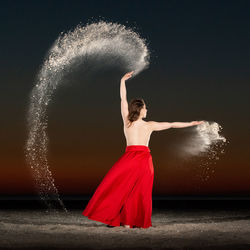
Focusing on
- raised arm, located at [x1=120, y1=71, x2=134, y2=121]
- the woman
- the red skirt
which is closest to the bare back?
the woman

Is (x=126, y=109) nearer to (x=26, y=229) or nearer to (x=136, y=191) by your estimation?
(x=136, y=191)

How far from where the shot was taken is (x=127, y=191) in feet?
36.8

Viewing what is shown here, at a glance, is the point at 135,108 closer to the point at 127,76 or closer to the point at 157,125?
the point at 157,125

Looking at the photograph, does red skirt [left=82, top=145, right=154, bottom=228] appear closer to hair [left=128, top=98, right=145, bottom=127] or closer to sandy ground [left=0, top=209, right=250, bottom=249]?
sandy ground [left=0, top=209, right=250, bottom=249]

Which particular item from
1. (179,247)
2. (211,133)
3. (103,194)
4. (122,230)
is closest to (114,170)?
(103,194)

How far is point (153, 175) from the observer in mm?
11352

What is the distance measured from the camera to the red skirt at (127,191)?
11148 mm

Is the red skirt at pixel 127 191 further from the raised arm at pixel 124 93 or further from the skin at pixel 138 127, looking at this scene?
the raised arm at pixel 124 93

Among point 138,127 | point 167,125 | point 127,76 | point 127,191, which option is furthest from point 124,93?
point 127,191

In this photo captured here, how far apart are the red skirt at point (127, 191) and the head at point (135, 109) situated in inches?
24.0

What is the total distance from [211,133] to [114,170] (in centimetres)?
221

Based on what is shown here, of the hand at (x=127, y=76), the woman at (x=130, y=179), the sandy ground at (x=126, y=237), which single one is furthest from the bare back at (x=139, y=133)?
the sandy ground at (x=126, y=237)

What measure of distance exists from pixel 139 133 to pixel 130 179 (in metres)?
0.99

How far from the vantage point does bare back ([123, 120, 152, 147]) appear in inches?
439
